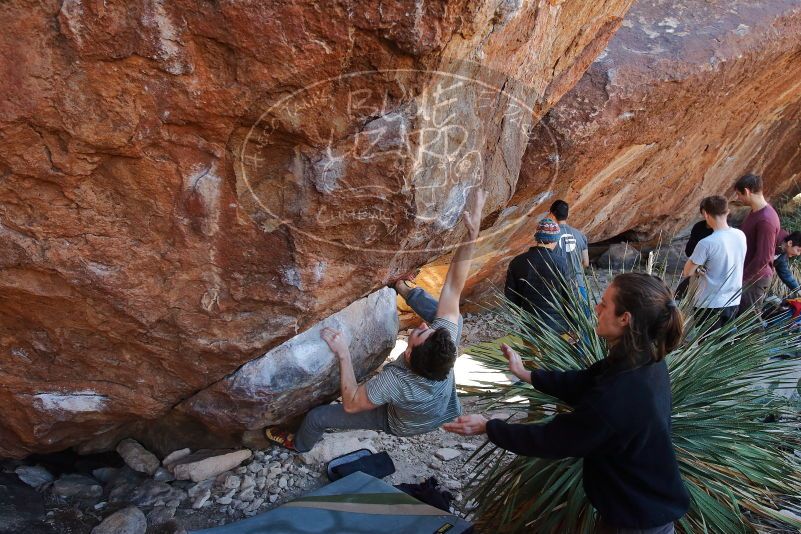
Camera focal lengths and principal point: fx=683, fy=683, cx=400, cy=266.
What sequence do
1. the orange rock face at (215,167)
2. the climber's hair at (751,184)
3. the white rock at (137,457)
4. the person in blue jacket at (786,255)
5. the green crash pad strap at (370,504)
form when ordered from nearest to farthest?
the orange rock face at (215,167)
the green crash pad strap at (370,504)
the white rock at (137,457)
the climber's hair at (751,184)
the person in blue jacket at (786,255)

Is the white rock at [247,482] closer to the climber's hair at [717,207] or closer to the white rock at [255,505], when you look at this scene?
the white rock at [255,505]

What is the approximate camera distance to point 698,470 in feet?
9.80

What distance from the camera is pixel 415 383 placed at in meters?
3.34

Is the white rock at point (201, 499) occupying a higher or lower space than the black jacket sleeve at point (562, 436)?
lower

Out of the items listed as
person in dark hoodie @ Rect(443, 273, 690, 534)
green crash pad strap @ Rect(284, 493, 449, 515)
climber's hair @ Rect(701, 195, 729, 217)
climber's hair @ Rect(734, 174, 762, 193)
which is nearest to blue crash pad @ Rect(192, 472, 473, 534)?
green crash pad strap @ Rect(284, 493, 449, 515)

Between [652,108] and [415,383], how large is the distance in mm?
3122

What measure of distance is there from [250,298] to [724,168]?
21.4 ft

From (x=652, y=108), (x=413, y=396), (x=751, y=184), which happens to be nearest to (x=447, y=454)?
(x=413, y=396)

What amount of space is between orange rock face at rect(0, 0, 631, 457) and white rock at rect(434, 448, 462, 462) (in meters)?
1.41

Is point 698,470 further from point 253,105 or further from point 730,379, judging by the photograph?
point 253,105

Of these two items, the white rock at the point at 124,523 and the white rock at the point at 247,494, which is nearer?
the white rock at the point at 124,523

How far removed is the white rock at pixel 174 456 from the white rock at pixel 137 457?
0.14 feet

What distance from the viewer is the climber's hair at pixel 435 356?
3.15m

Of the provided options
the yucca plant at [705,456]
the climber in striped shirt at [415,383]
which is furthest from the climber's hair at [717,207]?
the climber in striped shirt at [415,383]
